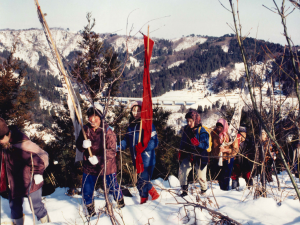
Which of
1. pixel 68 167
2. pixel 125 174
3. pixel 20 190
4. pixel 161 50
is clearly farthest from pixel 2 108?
pixel 161 50

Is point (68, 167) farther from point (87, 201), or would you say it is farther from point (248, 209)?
point (248, 209)

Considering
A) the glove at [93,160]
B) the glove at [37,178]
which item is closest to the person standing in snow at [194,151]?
the glove at [93,160]

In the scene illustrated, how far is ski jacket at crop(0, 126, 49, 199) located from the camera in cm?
212

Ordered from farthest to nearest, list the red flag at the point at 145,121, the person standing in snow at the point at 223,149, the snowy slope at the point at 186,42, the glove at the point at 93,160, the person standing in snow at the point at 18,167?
the snowy slope at the point at 186,42 → the person standing in snow at the point at 223,149 → the red flag at the point at 145,121 → the glove at the point at 93,160 → the person standing in snow at the point at 18,167

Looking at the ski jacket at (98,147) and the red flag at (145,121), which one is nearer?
the ski jacket at (98,147)

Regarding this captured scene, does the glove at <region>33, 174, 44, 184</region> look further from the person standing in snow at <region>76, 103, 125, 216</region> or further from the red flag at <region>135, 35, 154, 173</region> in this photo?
the red flag at <region>135, 35, 154, 173</region>

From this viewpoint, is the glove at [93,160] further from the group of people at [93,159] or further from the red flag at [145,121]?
the red flag at [145,121]

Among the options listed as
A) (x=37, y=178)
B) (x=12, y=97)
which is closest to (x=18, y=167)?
(x=37, y=178)

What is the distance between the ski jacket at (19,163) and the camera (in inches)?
83.7

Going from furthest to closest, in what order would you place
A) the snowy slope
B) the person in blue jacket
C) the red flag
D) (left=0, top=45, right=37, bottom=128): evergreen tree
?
1. the snowy slope
2. (left=0, top=45, right=37, bottom=128): evergreen tree
3. the person in blue jacket
4. the red flag

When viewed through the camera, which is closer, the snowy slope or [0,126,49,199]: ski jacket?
[0,126,49,199]: ski jacket

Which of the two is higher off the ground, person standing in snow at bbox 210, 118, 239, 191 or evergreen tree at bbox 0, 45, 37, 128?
evergreen tree at bbox 0, 45, 37, 128

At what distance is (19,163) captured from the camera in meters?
A: 2.17

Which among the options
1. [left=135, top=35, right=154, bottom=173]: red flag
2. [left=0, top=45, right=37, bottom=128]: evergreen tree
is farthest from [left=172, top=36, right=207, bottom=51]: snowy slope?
[left=135, top=35, right=154, bottom=173]: red flag
